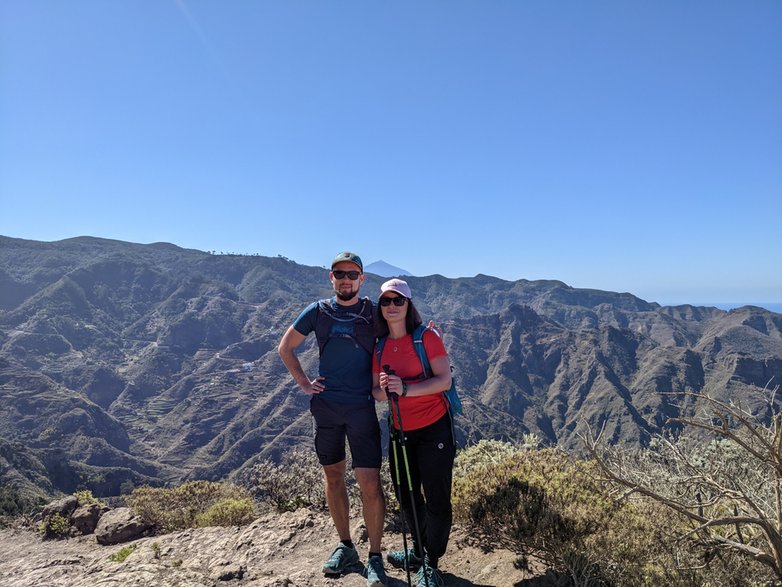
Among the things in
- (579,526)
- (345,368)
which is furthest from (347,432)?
(579,526)

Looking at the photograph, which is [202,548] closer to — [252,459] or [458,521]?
[458,521]

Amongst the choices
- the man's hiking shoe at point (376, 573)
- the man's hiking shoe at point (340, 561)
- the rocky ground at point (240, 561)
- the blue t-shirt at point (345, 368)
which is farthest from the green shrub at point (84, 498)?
the blue t-shirt at point (345, 368)

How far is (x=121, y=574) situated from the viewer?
3.89 meters

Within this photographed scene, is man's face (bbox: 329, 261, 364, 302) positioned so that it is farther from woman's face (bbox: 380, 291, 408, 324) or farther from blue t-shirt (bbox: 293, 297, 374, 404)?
woman's face (bbox: 380, 291, 408, 324)

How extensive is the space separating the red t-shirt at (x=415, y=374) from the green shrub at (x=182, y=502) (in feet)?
13.8

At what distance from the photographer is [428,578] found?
3.85m

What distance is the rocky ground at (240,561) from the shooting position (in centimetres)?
413

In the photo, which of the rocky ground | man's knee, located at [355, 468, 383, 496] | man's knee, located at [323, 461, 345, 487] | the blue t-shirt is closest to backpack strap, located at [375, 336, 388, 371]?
the blue t-shirt

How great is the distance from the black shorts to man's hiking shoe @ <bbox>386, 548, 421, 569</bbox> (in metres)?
0.95

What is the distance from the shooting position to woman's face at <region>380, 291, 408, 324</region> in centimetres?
403

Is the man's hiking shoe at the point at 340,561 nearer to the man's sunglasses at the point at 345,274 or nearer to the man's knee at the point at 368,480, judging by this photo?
the man's knee at the point at 368,480

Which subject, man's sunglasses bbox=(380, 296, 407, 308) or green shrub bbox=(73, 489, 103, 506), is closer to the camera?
man's sunglasses bbox=(380, 296, 407, 308)

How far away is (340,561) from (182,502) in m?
5.14

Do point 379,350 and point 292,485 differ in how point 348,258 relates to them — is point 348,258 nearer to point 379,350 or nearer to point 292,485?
point 379,350
